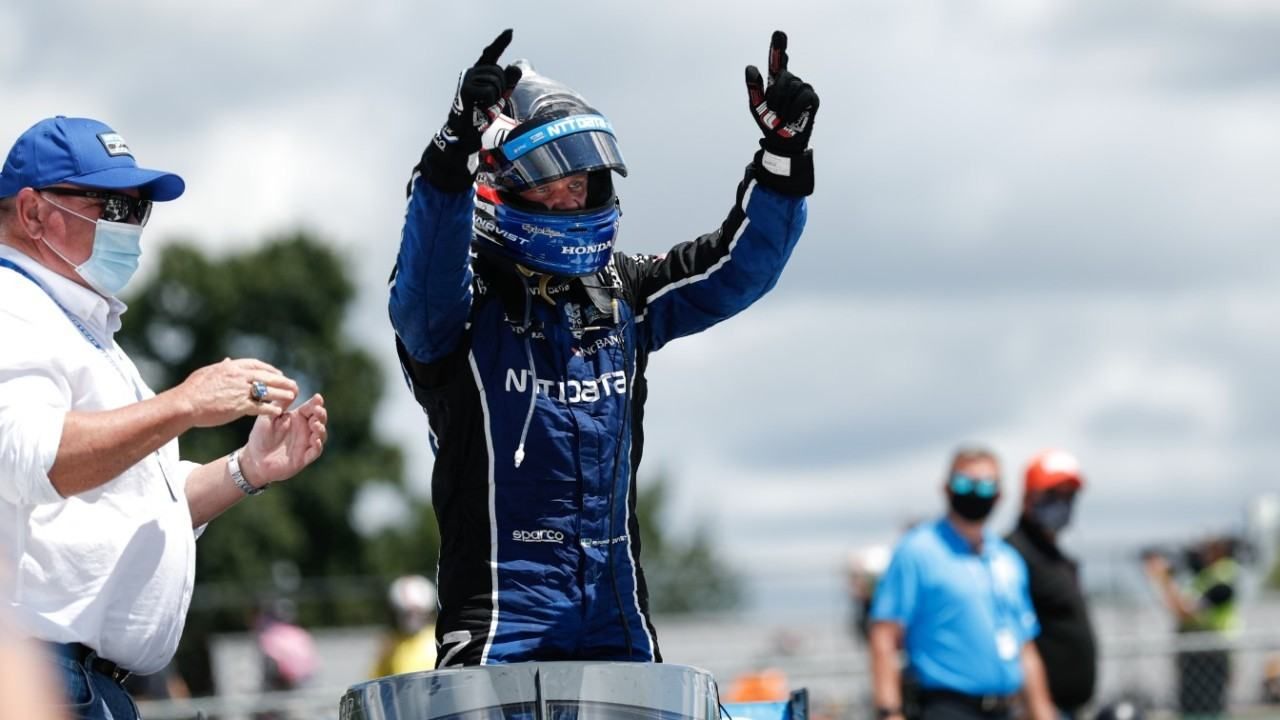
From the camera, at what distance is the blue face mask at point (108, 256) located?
4594 millimetres

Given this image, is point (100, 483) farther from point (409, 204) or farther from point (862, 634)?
point (862, 634)

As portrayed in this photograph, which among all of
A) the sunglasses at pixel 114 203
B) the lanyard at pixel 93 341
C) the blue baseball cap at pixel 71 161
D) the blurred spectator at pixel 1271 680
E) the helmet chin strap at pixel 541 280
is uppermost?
the blue baseball cap at pixel 71 161

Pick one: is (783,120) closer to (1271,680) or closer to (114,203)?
(114,203)

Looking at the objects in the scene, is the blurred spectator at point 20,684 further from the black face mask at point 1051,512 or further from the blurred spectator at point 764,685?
the blurred spectator at point 764,685

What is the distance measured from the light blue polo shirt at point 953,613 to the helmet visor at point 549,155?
169 inches

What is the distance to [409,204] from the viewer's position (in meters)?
4.56

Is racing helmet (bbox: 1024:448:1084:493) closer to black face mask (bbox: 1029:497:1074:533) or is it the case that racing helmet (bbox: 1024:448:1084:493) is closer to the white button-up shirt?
black face mask (bbox: 1029:497:1074:533)

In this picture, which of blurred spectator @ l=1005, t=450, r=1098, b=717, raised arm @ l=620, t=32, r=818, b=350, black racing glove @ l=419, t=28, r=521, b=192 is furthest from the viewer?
blurred spectator @ l=1005, t=450, r=1098, b=717

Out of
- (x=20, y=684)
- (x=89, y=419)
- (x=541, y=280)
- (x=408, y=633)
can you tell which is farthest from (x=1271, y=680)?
(x=20, y=684)

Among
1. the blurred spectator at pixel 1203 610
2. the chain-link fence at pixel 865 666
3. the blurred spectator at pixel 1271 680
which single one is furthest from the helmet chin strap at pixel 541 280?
the blurred spectator at pixel 1271 680

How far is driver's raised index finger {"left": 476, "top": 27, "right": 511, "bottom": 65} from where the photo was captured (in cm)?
447

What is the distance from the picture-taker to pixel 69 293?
15.0ft

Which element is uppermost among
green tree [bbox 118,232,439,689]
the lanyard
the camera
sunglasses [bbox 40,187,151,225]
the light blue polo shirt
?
green tree [bbox 118,232,439,689]

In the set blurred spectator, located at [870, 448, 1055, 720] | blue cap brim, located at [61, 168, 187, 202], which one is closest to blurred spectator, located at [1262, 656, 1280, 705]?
blurred spectator, located at [870, 448, 1055, 720]
